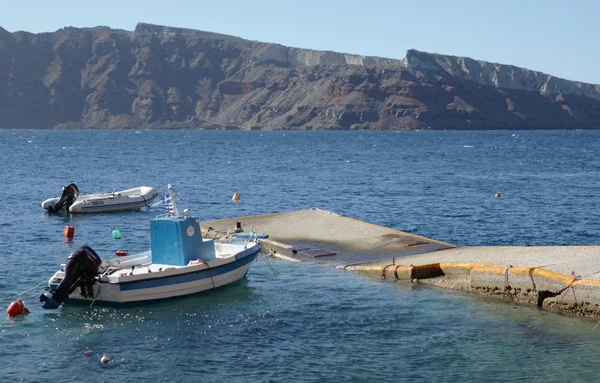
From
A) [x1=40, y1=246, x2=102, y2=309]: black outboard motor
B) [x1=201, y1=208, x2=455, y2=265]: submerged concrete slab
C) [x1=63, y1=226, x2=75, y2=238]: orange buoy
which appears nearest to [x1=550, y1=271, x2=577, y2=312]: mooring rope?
[x1=201, y1=208, x2=455, y2=265]: submerged concrete slab

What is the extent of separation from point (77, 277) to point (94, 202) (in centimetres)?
2641

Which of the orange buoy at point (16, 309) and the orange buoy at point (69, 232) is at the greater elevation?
the orange buoy at point (69, 232)

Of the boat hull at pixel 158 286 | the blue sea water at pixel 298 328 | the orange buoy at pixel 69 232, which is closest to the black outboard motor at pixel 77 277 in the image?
the boat hull at pixel 158 286

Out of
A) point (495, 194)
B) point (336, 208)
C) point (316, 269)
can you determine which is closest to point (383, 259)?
point (316, 269)

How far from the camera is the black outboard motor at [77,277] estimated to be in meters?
25.4

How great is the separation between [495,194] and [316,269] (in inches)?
1340

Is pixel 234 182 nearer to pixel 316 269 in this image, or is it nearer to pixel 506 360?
pixel 316 269

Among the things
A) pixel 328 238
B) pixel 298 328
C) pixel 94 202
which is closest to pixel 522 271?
pixel 298 328

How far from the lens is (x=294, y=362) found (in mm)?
20547

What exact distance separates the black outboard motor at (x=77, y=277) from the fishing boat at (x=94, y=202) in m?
25.5

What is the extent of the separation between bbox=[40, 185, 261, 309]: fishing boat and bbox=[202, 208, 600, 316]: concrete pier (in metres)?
4.49

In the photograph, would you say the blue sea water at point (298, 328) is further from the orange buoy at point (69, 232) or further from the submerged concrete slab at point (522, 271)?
the submerged concrete slab at point (522, 271)

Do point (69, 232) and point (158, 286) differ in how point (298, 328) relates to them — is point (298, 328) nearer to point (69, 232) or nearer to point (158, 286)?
point (158, 286)

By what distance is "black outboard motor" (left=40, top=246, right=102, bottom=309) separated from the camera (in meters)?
25.4
